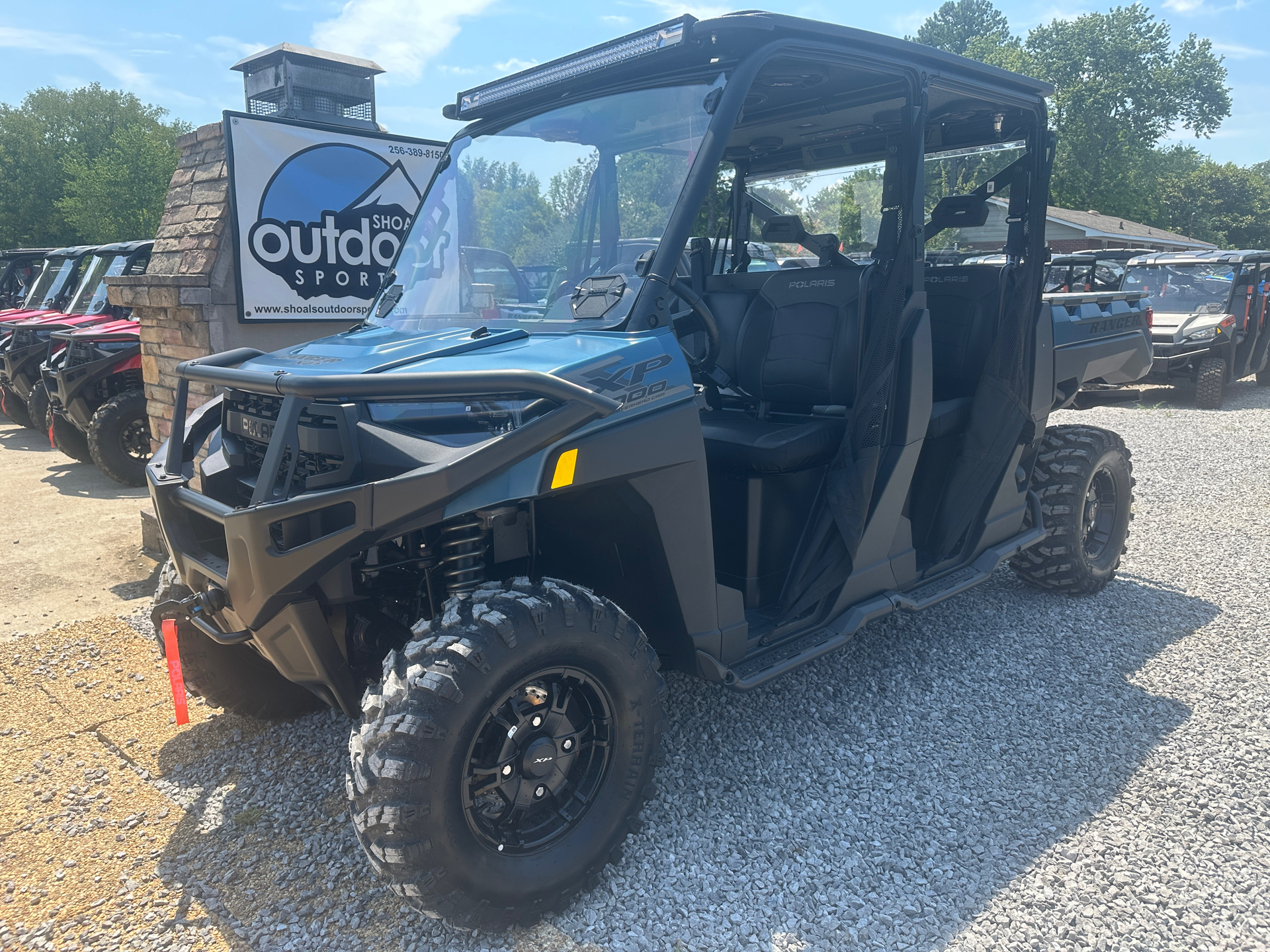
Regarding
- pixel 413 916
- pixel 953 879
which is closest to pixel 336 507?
pixel 413 916

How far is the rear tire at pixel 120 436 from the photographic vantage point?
8320 mm

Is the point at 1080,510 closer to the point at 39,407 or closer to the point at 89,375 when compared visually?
the point at 89,375

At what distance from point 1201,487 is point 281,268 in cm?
764

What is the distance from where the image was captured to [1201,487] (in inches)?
304

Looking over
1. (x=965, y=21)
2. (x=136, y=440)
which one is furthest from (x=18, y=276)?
(x=965, y=21)

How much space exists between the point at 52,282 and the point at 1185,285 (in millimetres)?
17232

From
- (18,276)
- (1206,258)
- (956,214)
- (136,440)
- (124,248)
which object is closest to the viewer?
(956,214)

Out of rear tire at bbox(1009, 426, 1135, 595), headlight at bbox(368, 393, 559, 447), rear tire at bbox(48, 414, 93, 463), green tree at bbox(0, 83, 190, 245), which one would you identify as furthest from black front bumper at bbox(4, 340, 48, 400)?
green tree at bbox(0, 83, 190, 245)

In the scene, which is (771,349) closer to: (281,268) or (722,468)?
(722,468)

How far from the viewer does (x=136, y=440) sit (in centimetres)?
867

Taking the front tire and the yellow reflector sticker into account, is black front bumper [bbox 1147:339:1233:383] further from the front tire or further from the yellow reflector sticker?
the yellow reflector sticker

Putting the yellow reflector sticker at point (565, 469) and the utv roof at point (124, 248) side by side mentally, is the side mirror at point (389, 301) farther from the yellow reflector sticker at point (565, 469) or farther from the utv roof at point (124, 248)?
the utv roof at point (124, 248)

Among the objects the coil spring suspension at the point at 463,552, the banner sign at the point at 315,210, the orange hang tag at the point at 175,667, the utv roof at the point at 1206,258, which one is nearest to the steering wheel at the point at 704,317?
the coil spring suspension at the point at 463,552

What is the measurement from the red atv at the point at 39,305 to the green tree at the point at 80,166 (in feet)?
51.1
